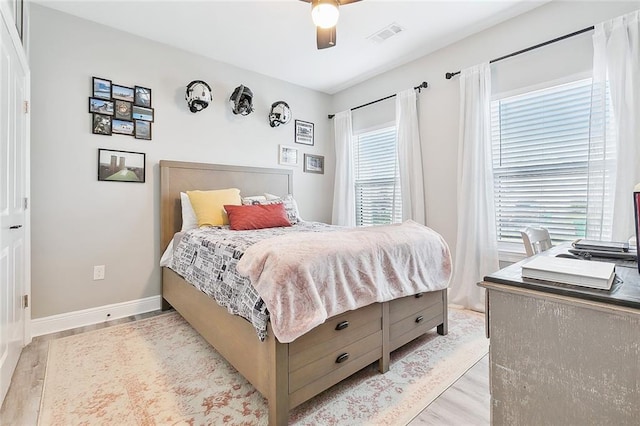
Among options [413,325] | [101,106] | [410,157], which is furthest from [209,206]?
[410,157]

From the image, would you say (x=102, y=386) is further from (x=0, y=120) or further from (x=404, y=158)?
(x=404, y=158)

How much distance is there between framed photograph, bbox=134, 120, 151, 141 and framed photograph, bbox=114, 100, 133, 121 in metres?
0.08

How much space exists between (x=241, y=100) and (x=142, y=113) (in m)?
1.02

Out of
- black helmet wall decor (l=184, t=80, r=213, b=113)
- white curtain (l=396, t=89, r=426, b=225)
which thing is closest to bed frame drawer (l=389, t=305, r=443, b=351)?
white curtain (l=396, t=89, r=426, b=225)

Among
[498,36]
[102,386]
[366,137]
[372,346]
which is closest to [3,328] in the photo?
[102,386]

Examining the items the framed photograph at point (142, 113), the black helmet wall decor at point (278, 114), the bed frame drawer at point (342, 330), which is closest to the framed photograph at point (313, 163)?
the black helmet wall decor at point (278, 114)

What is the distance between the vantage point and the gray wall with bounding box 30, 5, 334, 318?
2.45 metres

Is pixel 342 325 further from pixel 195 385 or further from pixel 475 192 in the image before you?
pixel 475 192

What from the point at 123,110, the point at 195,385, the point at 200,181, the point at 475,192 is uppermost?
the point at 123,110

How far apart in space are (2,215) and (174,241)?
1.31 meters

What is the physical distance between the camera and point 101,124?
2.67 meters

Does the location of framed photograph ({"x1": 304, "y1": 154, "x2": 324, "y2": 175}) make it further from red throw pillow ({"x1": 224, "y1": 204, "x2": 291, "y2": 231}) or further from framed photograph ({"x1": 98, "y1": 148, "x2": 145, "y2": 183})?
framed photograph ({"x1": 98, "y1": 148, "x2": 145, "y2": 183})

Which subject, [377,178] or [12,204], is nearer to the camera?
[12,204]

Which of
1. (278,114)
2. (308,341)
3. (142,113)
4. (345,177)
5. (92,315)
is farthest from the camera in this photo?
(345,177)
